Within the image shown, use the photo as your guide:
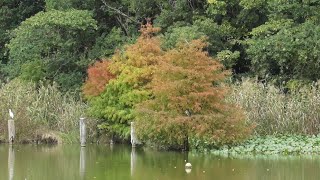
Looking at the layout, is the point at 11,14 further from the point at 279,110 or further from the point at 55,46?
the point at 279,110

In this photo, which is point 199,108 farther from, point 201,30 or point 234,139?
point 201,30

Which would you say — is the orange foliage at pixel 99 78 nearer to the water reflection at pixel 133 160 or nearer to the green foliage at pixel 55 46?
the water reflection at pixel 133 160

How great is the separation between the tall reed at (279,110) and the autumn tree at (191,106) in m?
1.59

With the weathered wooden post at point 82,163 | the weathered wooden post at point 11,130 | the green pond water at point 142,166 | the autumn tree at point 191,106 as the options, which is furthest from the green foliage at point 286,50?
the weathered wooden post at point 11,130

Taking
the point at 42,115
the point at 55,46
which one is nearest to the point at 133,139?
the point at 42,115

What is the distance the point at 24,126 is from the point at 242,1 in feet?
26.1

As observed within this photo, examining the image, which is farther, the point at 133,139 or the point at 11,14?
the point at 11,14

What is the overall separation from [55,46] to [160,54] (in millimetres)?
7275

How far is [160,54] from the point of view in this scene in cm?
2062

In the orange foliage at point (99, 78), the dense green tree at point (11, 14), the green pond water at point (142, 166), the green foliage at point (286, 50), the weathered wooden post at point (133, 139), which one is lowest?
the green pond water at point (142, 166)

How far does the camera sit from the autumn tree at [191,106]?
17.9 m

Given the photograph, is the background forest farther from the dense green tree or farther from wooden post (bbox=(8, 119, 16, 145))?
wooden post (bbox=(8, 119, 16, 145))

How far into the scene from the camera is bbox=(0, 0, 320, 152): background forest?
65.1 ft

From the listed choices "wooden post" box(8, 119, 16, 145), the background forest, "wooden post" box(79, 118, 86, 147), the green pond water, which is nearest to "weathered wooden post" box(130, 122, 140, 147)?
the green pond water
